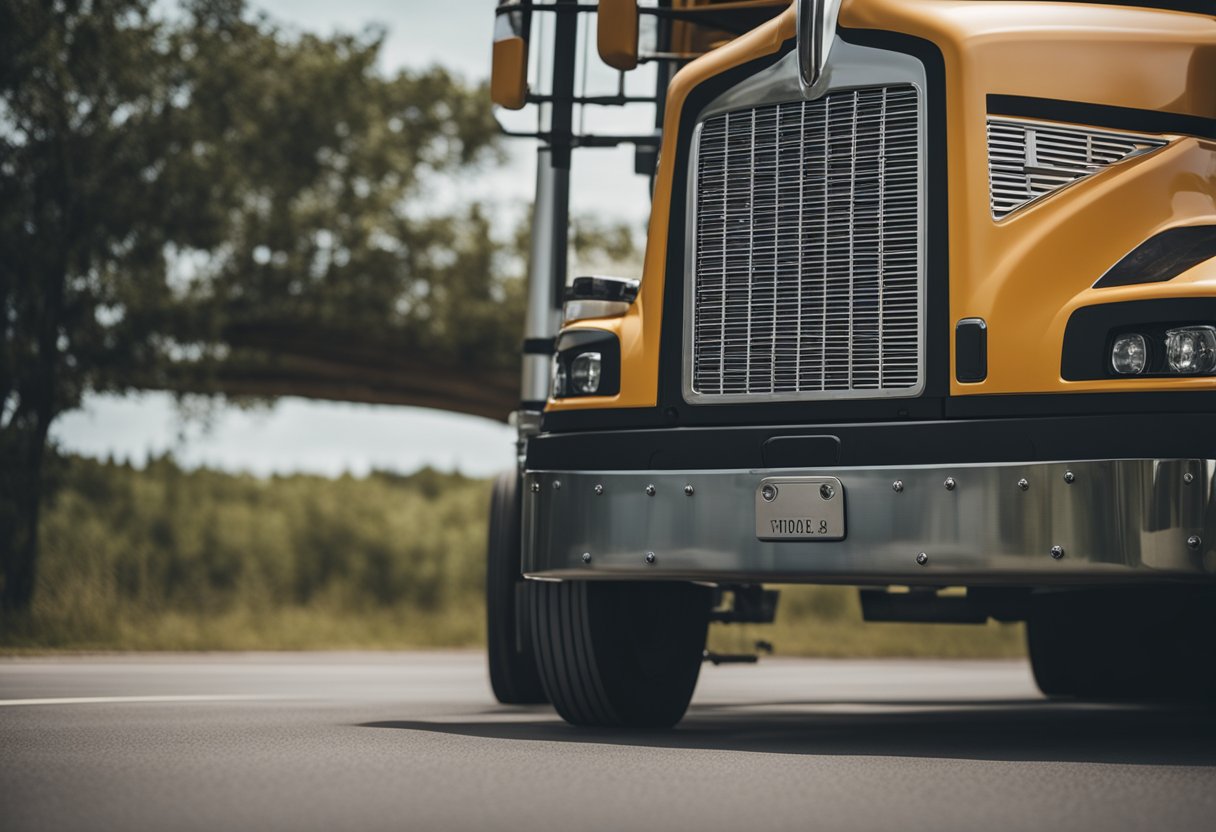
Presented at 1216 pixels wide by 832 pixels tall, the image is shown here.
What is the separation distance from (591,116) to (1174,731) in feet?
12.8

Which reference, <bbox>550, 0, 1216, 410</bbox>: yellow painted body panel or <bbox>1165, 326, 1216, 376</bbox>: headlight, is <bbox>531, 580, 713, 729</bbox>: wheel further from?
<bbox>1165, 326, 1216, 376</bbox>: headlight

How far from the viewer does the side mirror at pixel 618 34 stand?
7938 mm

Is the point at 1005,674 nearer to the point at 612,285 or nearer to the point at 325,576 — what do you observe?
the point at 612,285

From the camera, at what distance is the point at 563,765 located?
20.9 ft

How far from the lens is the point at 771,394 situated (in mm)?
7289

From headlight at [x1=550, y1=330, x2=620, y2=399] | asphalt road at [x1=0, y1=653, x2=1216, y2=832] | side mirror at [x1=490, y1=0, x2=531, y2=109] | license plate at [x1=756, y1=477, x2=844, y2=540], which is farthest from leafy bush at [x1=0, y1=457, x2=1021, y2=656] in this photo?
license plate at [x1=756, y1=477, x2=844, y2=540]

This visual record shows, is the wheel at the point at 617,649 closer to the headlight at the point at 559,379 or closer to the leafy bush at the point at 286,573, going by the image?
the headlight at the point at 559,379

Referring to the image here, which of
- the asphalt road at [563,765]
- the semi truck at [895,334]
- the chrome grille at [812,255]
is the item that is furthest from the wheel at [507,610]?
the chrome grille at [812,255]

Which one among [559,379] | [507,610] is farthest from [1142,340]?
[507,610]

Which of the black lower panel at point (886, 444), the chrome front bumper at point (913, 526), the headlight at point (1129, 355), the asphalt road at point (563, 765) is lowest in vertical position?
the asphalt road at point (563, 765)

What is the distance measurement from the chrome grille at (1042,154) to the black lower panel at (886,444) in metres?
0.86

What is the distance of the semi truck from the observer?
663 centimetres

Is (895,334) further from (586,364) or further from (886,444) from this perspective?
(586,364)

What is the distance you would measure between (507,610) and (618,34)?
310cm
